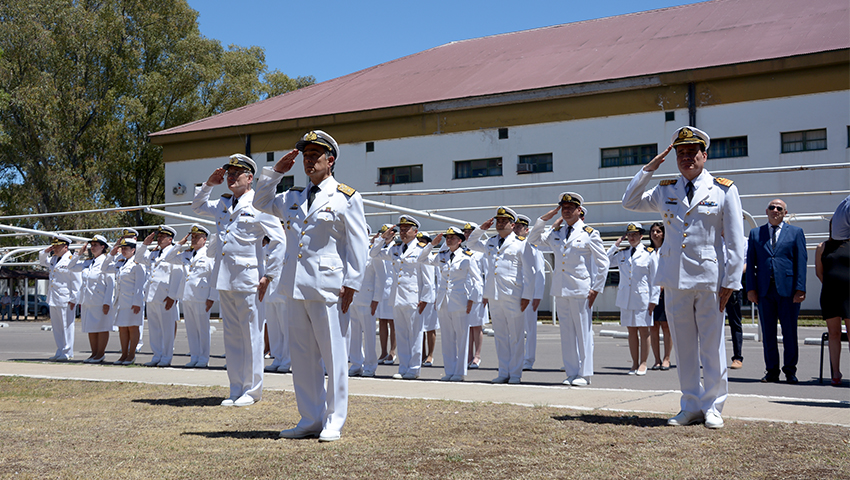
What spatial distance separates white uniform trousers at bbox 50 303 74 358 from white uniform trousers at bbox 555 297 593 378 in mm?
9108

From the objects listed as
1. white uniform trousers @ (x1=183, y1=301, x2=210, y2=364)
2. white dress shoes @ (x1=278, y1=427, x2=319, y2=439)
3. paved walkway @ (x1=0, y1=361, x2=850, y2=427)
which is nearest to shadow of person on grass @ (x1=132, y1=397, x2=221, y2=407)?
paved walkway @ (x1=0, y1=361, x2=850, y2=427)

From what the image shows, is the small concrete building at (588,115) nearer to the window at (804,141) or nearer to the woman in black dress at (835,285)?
the window at (804,141)

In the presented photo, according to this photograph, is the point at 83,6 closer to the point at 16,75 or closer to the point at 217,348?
the point at 16,75

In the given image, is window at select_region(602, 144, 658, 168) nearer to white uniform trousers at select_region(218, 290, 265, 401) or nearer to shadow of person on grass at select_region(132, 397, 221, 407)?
→ white uniform trousers at select_region(218, 290, 265, 401)

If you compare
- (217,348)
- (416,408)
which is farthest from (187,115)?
(416,408)

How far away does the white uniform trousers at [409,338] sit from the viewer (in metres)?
11.3

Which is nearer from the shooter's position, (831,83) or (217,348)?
(217,348)

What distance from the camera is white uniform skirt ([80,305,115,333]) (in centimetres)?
1374

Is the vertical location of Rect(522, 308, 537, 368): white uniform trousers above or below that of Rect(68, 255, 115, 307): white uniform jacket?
below

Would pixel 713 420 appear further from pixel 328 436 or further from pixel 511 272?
pixel 511 272

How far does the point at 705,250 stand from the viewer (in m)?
6.29

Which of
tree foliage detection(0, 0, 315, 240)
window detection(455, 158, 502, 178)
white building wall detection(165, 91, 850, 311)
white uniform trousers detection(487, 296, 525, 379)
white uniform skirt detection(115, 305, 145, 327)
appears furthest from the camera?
tree foliage detection(0, 0, 315, 240)

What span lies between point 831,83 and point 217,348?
19.2 m

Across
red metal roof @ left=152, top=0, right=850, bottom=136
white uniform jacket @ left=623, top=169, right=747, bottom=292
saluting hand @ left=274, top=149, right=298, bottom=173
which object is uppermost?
red metal roof @ left=152, top=0, right=850, bottom=136
